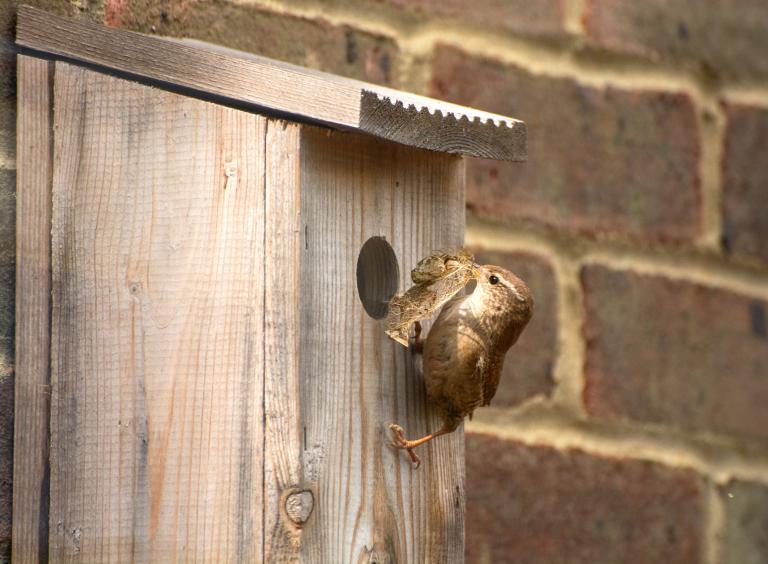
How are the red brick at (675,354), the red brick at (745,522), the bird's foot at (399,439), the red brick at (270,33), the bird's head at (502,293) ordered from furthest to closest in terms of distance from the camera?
the red brick at (745,522) < the red brick at (675,354) < the red brick at (270,33) < the bird's head at (502,293) < the bird's foot at (399,439)

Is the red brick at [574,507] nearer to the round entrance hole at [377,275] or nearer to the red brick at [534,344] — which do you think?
the red brick at [534,344]

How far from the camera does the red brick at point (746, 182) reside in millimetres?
3049

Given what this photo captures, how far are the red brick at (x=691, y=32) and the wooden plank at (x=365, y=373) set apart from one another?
0.89m

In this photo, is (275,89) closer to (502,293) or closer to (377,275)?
(377,275)

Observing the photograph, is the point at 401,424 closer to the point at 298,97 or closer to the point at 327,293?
the point at 327,293

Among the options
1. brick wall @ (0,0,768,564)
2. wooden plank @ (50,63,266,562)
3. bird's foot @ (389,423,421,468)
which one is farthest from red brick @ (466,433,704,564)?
wooden plank @ (50,63,266,562)

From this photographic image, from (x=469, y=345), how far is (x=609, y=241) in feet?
2.74

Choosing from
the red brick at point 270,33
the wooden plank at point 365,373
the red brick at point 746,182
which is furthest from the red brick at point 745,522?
the red brick at point 270,33

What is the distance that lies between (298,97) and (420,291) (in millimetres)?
334

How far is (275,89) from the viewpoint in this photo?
6.50 ft

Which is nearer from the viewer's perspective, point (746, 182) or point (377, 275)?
point (377, 275)

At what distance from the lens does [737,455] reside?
9.88 ft

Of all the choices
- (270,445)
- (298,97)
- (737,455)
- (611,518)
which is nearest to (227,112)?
(298,97)

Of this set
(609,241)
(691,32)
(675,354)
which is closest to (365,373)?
(609,241)
